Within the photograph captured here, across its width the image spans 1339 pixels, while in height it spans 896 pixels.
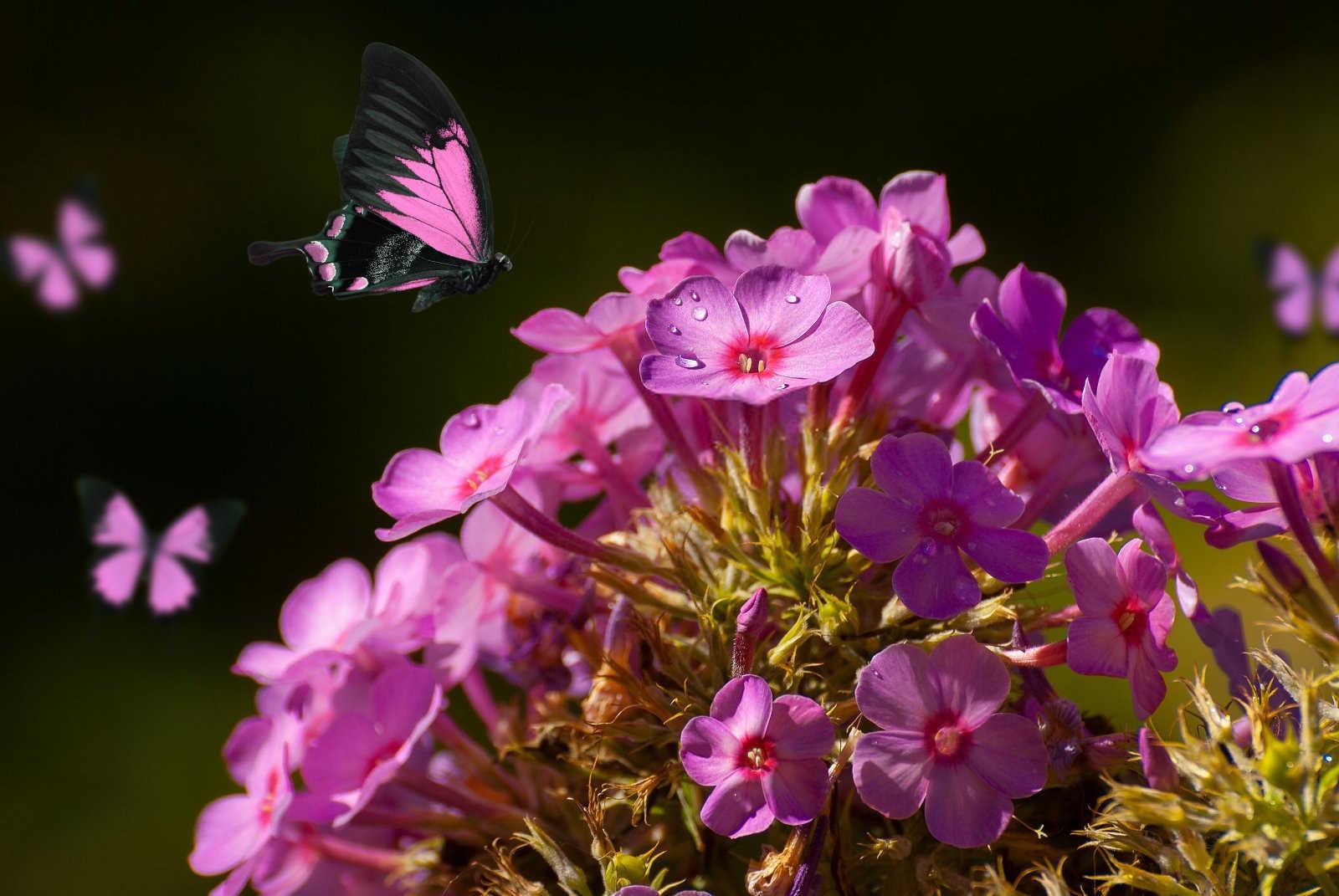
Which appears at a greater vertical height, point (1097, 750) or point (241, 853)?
point (1097, 750)

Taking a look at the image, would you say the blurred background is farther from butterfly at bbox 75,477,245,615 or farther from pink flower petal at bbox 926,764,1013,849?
pink flower petal at bbox 926,764,1013,849

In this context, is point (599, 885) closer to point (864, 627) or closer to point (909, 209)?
point (864, 627)

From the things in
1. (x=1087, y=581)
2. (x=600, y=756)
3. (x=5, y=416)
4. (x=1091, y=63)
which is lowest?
(x=5, y=416)

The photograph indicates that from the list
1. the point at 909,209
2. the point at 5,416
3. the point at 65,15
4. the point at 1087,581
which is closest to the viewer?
the point at 1087,581

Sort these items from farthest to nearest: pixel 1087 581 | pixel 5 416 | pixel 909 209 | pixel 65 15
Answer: pixel 65 15, pixel 5 416, pixel 909 209, pixel 1087 581

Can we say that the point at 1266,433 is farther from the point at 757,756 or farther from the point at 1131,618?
the point at 757,756

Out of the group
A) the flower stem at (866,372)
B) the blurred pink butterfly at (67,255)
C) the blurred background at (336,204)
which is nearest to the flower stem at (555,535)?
the flower stem at (866,372)

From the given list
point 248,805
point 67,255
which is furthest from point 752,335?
Result: point 67,255

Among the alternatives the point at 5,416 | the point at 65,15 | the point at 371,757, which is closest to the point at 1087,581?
the point at 371,757
